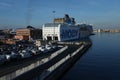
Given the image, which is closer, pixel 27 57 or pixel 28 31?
pixel 27 57

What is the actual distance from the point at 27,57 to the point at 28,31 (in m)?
52.4

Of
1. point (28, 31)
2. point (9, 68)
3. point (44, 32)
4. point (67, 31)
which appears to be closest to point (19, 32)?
point (28, 31)

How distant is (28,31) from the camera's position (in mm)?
80250

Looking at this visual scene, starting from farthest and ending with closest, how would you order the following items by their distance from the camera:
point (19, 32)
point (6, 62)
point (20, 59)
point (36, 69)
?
point (19, 32) < point (20, 59) < point (6, 62) < point (36, 69)

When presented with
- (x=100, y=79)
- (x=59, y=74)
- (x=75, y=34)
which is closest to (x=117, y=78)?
(x=100, y=79)

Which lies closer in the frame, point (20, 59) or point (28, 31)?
point (20, 59)

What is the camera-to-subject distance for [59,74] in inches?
854

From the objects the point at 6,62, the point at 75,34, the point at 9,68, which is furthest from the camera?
the point at 75,34

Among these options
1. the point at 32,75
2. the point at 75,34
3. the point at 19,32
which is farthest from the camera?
the point at 75,34

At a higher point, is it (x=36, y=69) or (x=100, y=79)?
(x=36, y=69)

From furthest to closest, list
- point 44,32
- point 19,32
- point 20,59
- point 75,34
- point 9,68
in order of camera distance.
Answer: point 75,34
point 19,32
point 44,32
point 20,59
point 9,68

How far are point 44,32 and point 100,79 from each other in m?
57.2

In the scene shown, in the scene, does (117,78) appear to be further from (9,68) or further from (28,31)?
(28,31)

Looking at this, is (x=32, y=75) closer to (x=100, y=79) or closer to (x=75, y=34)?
(x=100, y=79)
